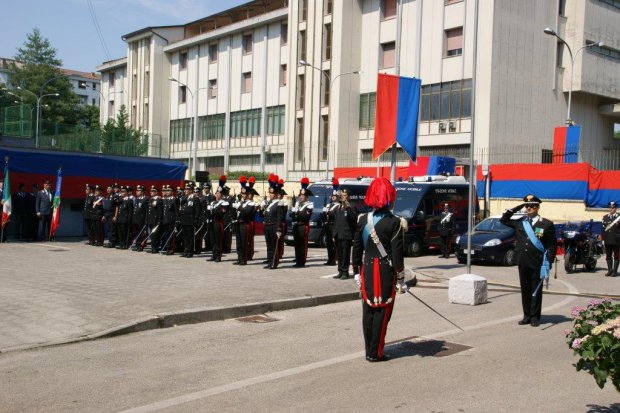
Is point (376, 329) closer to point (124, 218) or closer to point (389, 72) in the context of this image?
point (124, 218)

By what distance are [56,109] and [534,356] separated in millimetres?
79472

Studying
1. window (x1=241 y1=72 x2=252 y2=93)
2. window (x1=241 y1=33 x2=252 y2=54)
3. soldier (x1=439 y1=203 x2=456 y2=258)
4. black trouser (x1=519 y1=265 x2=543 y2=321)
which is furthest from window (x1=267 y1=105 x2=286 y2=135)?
black trouser (x1=519 y1=265 x2=543 y2=321)

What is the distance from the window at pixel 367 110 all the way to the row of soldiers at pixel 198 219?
998 inches

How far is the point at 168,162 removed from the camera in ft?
85.6

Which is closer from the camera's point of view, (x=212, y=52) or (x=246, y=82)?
(x=246, y=82)

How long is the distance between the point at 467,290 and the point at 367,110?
112 feet

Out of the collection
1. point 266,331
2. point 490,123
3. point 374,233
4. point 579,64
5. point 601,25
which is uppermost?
point 601,25

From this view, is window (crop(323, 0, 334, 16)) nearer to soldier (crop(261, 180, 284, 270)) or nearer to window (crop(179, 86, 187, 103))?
window (crop(179, 86, 187, 103))

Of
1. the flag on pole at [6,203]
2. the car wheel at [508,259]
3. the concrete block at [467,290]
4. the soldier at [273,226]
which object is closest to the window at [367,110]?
the car wheel at [508,259]

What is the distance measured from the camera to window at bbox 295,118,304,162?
158 feet

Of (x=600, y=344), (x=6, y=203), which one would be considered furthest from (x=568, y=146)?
(x=600, y=344)

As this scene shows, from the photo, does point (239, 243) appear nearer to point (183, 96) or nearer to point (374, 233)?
point (374, 233)

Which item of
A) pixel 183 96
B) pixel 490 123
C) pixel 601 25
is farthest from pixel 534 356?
pixel 183 96

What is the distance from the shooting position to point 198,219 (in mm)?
18281
